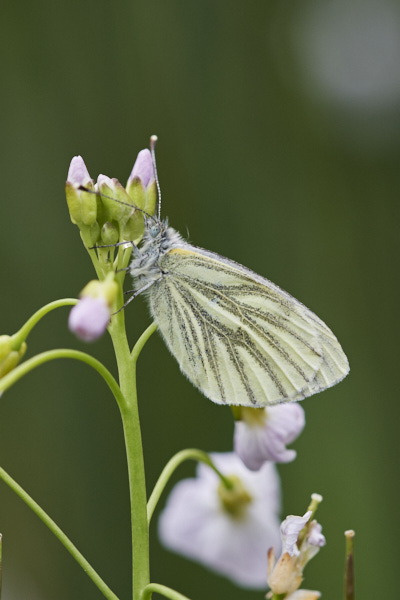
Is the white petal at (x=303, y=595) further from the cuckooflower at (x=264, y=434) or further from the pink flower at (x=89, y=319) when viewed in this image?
the pink flower at (x=89, y=319)

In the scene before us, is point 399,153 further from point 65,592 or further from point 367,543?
point 65,592

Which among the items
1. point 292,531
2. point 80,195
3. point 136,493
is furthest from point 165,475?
point 80,195

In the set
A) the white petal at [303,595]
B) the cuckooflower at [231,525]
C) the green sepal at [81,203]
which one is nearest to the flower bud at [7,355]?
the green sepal at [81,203]

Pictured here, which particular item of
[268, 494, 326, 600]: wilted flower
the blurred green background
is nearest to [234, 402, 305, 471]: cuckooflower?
[268, 494, 326, 600]: wilted flower

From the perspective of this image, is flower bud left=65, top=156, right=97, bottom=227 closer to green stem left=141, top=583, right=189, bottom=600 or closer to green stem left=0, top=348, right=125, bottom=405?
green stem left=0, top=348, right=125, bottom=405

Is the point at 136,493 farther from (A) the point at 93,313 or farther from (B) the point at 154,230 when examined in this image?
(B) the point at 154,230

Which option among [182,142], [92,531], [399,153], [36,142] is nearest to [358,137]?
[399,153]
